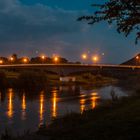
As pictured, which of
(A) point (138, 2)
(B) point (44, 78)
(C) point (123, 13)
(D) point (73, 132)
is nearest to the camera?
(A) point (138, 2)

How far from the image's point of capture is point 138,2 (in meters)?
12.1

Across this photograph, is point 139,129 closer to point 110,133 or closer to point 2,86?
point 110,133

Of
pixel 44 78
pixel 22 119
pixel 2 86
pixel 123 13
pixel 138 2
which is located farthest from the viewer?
pixel 44 78

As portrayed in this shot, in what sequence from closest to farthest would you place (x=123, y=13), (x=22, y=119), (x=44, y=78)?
1. (x=123, y=13)
2. (x=22, y=119)
3. (x=44, y=78)

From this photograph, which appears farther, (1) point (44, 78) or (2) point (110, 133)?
(1) point (44, 78)

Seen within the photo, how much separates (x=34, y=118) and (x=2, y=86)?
4826 centimetres

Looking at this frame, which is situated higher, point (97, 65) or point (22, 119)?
point (97, 65)

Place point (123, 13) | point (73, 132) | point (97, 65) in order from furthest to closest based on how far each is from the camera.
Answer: point (97, 65) → point (73, 132) → point (123, 13)

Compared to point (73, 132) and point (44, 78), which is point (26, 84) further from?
point (73, 132)

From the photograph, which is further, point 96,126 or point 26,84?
point 26,84

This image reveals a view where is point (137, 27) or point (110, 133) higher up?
point (137, 27)

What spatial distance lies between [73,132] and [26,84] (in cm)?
6384

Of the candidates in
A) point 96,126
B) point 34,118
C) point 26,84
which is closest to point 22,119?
point 34,118

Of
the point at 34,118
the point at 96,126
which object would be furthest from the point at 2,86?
the point at 96,126
